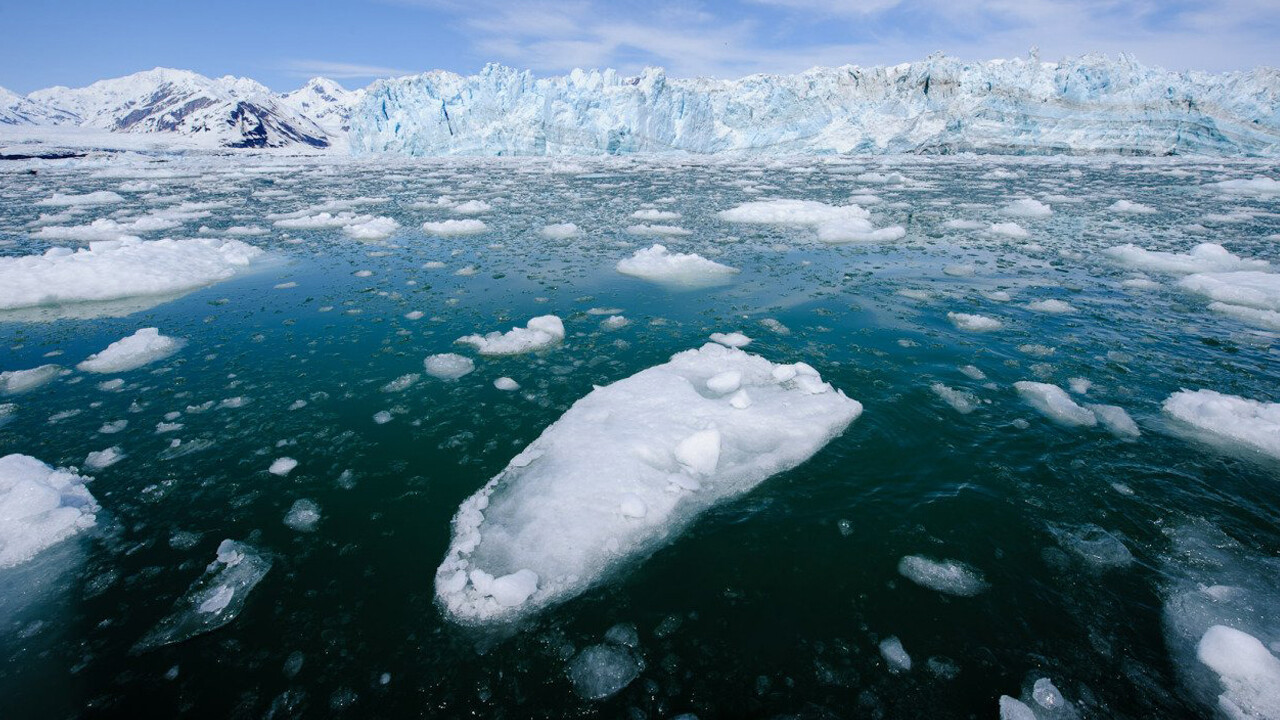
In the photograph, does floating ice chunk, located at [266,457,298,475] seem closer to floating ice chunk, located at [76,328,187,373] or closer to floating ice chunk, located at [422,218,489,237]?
floating ice chunk, located at [76,328,187,373]

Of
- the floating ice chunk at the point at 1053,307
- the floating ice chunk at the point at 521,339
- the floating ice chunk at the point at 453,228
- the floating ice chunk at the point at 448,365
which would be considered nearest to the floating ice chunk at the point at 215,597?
the floating ice chunk at the point at 448,365

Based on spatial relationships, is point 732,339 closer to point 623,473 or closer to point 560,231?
point 623,473

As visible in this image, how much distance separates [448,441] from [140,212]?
17840 millimetres

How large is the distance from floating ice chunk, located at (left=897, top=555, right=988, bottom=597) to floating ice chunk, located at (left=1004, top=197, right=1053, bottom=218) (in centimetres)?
1337

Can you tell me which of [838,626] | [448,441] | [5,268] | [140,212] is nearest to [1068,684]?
[838,626]

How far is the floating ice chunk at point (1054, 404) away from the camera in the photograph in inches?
157

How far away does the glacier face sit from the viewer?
4031cm

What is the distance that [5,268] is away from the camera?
23.9 feet

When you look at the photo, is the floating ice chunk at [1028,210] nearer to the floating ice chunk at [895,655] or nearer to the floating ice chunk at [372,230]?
the floating ice chunk at [895,655]

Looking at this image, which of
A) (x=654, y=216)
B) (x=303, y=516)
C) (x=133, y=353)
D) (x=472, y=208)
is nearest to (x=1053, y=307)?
(x=303, y=516)

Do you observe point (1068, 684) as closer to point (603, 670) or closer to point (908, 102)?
point (603, 670)

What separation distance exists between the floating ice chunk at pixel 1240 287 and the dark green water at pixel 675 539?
357 mm

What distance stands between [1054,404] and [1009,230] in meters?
8.19

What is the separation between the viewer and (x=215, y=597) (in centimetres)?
264
